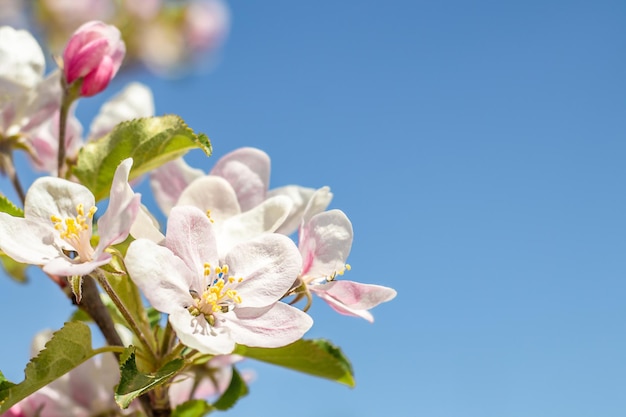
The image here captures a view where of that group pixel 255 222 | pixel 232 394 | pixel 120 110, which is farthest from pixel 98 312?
pixel 120 110

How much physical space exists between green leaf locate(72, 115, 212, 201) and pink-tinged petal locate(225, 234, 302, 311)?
25cm

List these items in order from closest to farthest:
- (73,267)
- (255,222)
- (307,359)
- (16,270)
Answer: (73,267) → (255,222) → (307,359) → (16,270)

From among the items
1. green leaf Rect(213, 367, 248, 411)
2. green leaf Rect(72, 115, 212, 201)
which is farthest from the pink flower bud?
green leaf Rect(213, 367, 248, 411)

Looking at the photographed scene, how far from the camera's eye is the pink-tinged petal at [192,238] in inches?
37.9

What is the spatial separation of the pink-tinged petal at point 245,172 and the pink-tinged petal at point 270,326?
296mm

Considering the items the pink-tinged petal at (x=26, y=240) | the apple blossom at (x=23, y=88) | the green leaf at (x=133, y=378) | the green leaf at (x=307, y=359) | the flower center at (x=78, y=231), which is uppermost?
the apple blossom at (x=23, y=88)

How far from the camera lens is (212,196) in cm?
118

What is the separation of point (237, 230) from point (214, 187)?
9 cm

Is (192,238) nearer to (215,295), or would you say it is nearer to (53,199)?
(215,295)

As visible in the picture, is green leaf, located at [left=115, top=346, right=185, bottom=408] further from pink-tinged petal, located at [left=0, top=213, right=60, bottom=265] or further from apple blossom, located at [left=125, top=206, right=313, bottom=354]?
pink-tinged petal, located at [left=0, top=213, right=60, bottom=265]

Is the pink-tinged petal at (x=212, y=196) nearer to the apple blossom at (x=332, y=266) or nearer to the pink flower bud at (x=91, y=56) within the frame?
the apple blossom at (x=332, y=266)

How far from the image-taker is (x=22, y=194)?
4.27 feet

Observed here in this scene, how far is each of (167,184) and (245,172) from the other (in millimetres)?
150

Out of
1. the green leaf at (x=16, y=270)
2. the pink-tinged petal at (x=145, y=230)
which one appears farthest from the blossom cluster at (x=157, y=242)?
the green leaf at (x=16, y=270)
